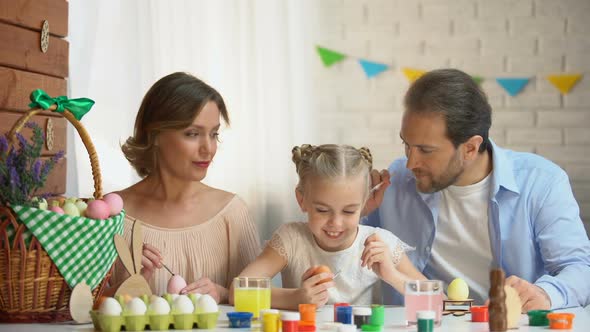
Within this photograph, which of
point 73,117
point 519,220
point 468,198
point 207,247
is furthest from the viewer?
point 468,198

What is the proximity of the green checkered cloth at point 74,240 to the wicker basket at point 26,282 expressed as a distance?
0.02m

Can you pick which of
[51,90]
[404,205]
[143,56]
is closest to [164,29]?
[143,56]

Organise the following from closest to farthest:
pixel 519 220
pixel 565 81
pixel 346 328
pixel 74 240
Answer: pixel 346 328
pixel 74 240
pixel 519 220
pixel 565 81

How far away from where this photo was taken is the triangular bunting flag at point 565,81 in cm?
416

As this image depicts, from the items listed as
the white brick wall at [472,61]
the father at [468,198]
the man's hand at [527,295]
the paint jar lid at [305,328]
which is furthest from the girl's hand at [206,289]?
the white brick wall at [472,61]

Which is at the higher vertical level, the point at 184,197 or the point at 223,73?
the point at 223,73

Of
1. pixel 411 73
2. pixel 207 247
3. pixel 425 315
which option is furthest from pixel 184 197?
pixel 411 73

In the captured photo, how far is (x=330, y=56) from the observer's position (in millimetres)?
4254

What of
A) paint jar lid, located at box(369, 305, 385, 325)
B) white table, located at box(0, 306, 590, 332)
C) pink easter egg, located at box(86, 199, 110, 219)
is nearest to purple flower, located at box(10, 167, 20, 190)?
pink easter egg, located at box(86, 199, 110, 219)

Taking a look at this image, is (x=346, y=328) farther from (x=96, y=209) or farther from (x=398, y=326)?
(x=96, y=209)

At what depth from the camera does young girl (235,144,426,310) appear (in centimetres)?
245

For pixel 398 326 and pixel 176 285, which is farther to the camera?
pixel 176 285

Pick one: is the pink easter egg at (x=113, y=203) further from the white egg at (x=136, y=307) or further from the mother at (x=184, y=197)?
the mother at (x=184, y=197)

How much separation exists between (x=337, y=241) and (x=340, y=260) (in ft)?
0.25
